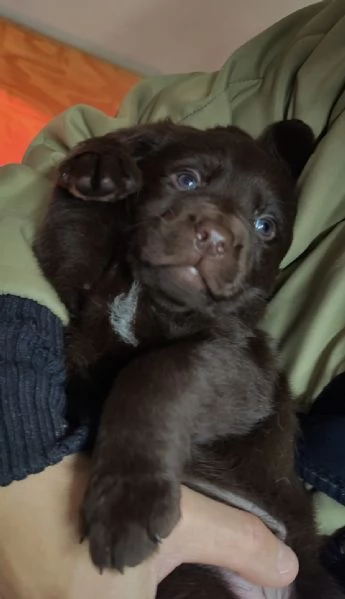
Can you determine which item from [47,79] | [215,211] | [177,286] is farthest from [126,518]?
[47,79]

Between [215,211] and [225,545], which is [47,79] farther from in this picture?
[225,545]

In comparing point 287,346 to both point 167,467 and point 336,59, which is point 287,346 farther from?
point 336,59

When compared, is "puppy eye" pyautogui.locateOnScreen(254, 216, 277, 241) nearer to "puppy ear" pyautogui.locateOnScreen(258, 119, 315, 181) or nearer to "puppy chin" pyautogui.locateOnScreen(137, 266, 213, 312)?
"puppy ear" pyautogui.locateOnScreen(258, 119, 315, 181)

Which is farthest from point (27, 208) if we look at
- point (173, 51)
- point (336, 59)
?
point (173, 51)

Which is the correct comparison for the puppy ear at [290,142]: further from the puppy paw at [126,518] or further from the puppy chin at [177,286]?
the puppy paw at [126,518]

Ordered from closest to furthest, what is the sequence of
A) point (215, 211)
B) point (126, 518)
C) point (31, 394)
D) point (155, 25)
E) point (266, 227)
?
point (126, 518), point (31, 394), point (215, 211), point (266, 227), point (155, 25)

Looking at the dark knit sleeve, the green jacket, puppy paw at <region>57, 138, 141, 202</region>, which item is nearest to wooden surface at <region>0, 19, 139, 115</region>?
the green jacket
